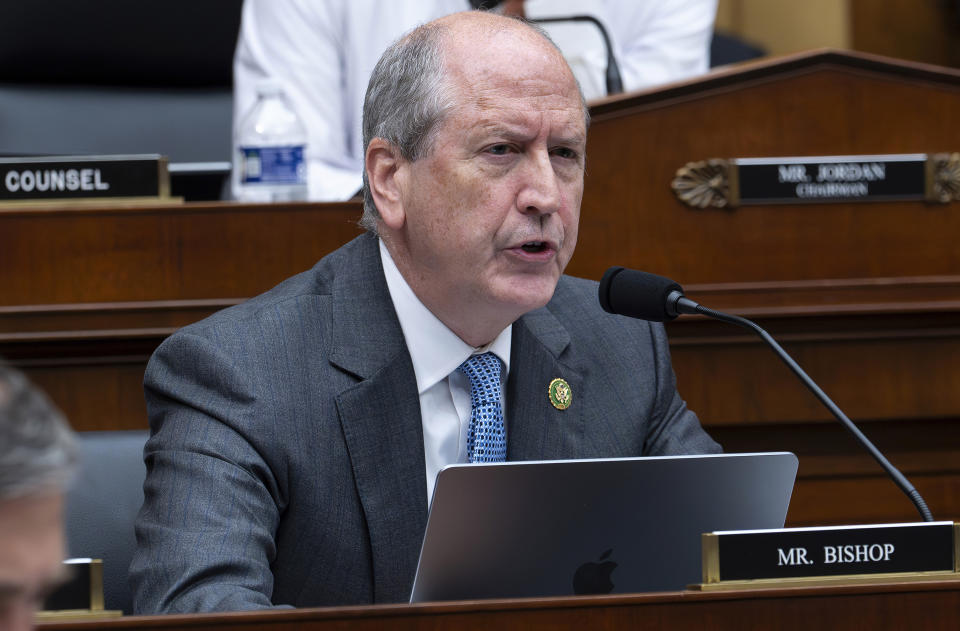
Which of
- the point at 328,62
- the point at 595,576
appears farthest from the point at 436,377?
the point at 328,62

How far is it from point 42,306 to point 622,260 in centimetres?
92

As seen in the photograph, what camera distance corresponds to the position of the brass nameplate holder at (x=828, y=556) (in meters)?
1.08

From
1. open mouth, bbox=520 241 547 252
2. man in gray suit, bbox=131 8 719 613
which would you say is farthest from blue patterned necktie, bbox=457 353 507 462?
open mouth, bbox=520 241 547 252

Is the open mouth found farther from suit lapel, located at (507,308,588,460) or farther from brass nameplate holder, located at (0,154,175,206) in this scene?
brass nameplate holder, located at (0,154,175,206)

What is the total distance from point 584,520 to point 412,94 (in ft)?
2.13

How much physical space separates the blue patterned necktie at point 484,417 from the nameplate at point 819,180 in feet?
2.02


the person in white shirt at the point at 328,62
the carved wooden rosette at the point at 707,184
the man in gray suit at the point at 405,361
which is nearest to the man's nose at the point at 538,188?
the man in gray suit at the point at 405,361

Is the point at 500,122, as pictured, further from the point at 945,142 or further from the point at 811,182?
the point at 945,142

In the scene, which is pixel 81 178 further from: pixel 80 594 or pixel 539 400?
pixel 80 594

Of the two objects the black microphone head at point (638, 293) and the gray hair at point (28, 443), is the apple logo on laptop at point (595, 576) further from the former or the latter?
the gray hair at point (28, 443)

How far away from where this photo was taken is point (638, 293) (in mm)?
1563

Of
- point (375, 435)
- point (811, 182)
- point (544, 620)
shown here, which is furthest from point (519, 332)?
point (544, 620)

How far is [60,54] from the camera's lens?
3.13 m

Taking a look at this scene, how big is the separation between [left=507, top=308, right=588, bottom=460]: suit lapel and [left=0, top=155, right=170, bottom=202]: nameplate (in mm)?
684
